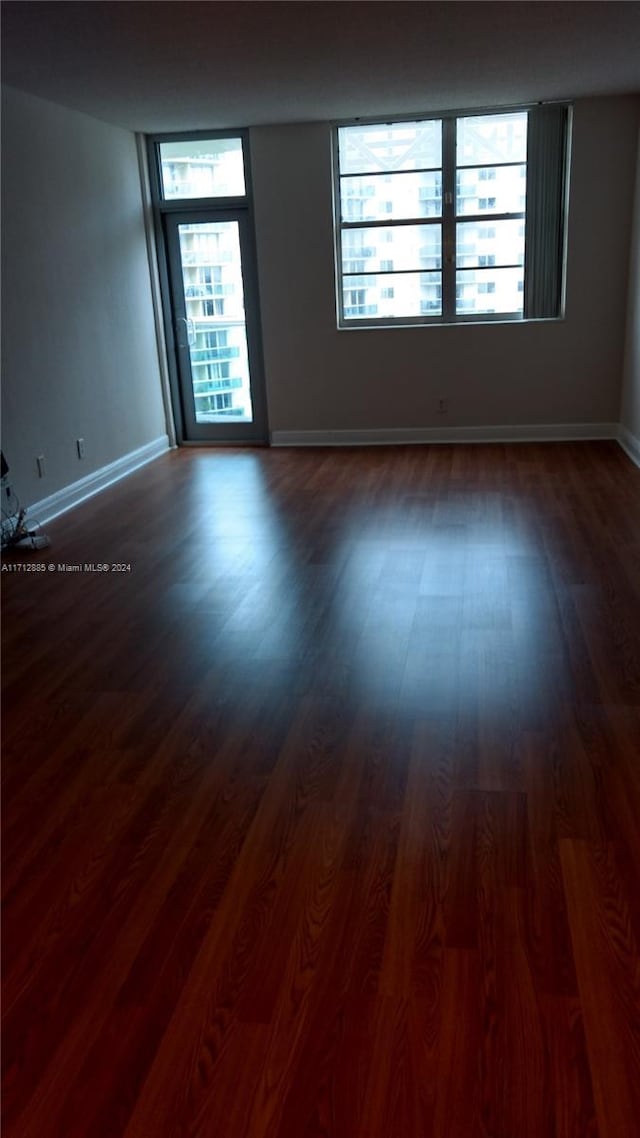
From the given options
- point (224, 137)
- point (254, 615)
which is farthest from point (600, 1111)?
point (224, 137)

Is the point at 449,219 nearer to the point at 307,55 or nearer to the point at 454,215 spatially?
the point at 454,215

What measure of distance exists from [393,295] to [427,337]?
Answer: 469 millimetres

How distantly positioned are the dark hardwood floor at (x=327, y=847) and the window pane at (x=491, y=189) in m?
3.62

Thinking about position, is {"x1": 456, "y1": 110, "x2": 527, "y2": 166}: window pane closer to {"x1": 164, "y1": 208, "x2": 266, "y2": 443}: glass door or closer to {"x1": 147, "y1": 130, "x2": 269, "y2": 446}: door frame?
{"x1": 147, "y1": 130, "x2": 269, "y2": 446}: door frame

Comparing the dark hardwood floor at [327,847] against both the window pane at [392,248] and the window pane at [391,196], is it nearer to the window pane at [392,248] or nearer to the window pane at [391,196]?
the window pane at [392,248]

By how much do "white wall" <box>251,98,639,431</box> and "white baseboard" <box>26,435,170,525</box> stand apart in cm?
111

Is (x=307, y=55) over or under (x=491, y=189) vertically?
over

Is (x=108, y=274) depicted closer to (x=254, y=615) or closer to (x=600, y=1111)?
(x=254, y=615)

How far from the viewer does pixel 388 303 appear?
7246 mm

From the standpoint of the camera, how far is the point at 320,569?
4.30 meters

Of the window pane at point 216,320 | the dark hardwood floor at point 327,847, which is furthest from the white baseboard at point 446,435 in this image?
the dark hardwood floor at point 327,847

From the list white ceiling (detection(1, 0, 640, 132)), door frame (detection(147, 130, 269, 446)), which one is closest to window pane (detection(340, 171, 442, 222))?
white ceiling (detection(1, 0, 640, 132))

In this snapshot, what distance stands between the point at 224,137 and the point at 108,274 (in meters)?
1.61

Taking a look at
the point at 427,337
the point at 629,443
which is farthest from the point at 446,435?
the point at 629,443
